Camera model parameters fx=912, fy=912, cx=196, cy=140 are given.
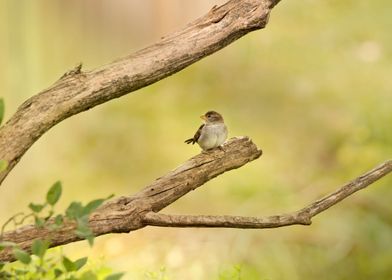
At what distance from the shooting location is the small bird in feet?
4.42

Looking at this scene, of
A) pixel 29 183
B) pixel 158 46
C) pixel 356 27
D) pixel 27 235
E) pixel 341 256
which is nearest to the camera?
pixel 27 235

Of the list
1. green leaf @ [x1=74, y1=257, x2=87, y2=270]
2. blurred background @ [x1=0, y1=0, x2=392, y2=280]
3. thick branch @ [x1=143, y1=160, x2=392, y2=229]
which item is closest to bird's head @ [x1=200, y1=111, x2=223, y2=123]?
thick branch @ [x1=143, y1=160, x2=392, y2=229]

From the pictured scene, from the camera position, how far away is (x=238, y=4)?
1230mm

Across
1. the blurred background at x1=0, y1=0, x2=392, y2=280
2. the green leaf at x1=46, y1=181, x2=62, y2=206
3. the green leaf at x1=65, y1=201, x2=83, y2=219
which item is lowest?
the green leaf at x1=65, y1=201, x2=83, y2=219

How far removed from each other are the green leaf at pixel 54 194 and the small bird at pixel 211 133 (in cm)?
44

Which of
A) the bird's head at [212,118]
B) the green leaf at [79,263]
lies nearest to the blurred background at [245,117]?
the bird's head at [212,118]

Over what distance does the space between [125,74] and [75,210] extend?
36 centimetres

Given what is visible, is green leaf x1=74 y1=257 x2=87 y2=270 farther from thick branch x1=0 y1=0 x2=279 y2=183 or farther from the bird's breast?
the bird's breast

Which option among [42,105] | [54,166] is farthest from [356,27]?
[42,105]

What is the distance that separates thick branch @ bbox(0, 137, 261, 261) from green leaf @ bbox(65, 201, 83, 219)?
239mm

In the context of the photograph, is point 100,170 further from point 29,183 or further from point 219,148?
point 219,148

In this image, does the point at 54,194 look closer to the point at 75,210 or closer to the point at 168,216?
the point at 75,210

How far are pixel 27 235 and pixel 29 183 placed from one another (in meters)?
1.49

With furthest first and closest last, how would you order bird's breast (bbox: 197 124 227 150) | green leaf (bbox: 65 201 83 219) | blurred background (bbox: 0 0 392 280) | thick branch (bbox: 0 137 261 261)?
blurred background (bbox: 0 0 392 280), bird's breast (bbox: 197 124 227 150), thick branch (bbox: 0 137 261 261), green leaf (bbox: 65 201 83 219)
